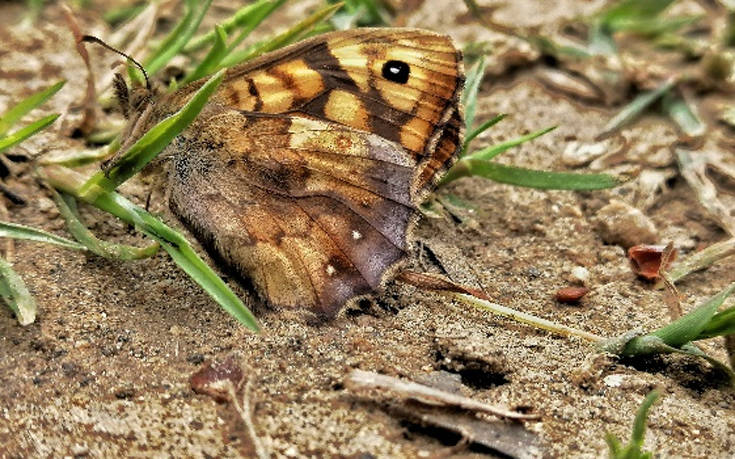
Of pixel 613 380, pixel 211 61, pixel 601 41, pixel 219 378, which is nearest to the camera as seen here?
pixel 219 378

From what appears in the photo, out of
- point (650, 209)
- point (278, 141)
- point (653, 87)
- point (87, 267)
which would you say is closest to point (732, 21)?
point (653, 87)

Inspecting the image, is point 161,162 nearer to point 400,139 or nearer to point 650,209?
point 400,139

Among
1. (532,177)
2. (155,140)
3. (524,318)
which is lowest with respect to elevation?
(155,140)

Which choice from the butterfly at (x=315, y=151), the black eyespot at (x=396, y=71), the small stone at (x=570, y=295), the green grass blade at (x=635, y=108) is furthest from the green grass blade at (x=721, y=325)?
the green grass blade at (x=635, y=108)

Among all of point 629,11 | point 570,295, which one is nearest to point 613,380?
point 570,295

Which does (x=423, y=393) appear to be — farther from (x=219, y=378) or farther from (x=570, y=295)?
(x=570, y=295)

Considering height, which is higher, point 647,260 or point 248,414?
point 647,260

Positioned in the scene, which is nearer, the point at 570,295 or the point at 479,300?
the point at 479,300

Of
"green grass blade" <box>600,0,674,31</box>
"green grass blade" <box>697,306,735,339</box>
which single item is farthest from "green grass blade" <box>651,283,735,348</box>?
"green grass blade" <box>600,0,674,31</box>
